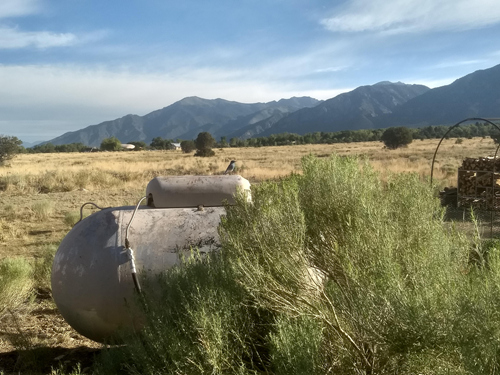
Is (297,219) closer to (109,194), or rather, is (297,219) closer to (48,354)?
(48,354)

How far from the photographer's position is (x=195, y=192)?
5.70 meters

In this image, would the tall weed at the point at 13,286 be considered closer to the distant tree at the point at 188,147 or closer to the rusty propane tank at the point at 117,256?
the rusty propane tank at the point at 117,256

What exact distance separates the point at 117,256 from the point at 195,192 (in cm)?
133

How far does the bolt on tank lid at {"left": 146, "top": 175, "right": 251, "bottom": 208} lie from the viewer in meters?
5.67

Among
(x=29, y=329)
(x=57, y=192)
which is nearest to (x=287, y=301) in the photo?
(x=29, y=329)

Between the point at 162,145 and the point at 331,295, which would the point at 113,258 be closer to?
the point at 331,295

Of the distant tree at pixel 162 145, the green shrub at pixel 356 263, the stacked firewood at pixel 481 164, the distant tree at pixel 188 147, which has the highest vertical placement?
the distant tree at pixel 162 145

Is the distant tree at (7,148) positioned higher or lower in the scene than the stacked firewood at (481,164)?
higher

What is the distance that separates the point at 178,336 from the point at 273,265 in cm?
91

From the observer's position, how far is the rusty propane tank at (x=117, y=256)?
15.8 feet

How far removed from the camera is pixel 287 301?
3029 mm

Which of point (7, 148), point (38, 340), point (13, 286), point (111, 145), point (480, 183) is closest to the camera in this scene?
point (38, 340)

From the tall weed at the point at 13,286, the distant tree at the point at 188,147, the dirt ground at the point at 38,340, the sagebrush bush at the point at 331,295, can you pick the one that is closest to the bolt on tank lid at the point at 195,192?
the sagebrush bush at the point at 331,295

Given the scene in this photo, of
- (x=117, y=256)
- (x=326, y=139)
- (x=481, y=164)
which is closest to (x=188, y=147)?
(x=326, y=139)
